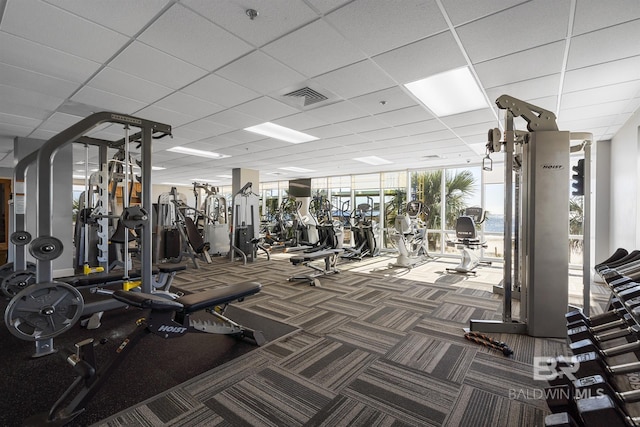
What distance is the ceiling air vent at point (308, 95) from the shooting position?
354cm

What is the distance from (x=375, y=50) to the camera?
2650 millimetres

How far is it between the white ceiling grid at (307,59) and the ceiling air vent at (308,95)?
109mm

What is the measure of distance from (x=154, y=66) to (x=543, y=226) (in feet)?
13.5

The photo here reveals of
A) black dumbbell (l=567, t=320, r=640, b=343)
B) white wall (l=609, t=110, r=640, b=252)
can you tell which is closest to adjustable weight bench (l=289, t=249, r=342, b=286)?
black dumbbell (l=567, t=320, r=640, b=343)

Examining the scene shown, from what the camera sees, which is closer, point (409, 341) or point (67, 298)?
point (67, 298)

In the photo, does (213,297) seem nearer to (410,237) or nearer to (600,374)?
(600,374)

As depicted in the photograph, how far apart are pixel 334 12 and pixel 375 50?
63cm

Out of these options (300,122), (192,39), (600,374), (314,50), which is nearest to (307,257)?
(300,122)

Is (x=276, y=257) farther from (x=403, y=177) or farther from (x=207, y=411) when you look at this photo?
(x=207, y=411)

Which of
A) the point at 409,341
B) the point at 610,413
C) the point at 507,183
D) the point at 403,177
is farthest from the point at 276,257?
the point at 610,413

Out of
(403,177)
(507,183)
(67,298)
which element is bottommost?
(67,298)

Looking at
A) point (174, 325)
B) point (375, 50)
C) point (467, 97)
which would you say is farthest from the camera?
point (467, 97)

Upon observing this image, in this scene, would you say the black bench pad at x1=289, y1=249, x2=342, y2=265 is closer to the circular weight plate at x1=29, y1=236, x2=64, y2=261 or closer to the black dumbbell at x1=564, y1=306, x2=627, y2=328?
the circular weight plate at x1=29, y1=236, x2=64, y2=261

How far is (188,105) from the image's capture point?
4.00 metres
